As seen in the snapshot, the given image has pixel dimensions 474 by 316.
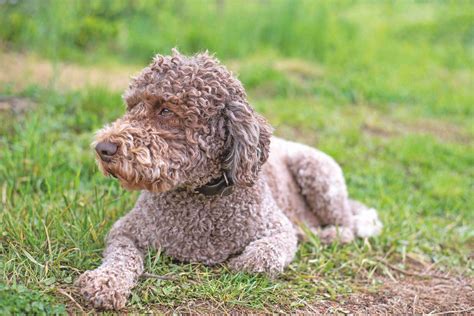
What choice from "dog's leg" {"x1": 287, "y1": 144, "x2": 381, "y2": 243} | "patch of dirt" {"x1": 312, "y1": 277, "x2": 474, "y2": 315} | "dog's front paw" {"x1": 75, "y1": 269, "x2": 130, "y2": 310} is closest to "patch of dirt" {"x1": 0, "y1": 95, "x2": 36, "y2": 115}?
"dog's leg" {"x1": 287, "y1": 144, "x2": 381, "y2": 243}

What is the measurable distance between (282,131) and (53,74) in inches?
97.0

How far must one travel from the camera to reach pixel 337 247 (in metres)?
4.51

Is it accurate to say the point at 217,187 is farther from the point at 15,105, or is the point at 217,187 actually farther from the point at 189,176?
the point at 15,105

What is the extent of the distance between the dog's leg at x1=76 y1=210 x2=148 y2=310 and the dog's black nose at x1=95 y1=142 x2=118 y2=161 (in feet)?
2.01

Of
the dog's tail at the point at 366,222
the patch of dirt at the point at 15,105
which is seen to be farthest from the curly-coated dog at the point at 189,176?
the patch of dirt at the point at 15,105

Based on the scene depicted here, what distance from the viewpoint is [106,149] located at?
3.18 m

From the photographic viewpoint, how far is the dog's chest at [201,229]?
12.3 feet

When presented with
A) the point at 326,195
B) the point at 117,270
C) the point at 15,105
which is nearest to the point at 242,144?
the point at 117,270

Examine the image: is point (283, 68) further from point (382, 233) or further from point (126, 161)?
point (126, 161)

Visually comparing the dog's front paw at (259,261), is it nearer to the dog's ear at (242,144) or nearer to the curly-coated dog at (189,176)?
the curly-coated dog at (189,176)

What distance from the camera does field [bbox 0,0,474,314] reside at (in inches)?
146

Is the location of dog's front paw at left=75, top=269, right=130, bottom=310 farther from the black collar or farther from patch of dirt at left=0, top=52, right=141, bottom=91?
patch of dirt at left=0, top=52, right=141, bottom=91

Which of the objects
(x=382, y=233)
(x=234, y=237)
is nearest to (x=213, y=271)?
(x=234, y=237)

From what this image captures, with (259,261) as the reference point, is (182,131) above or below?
above
